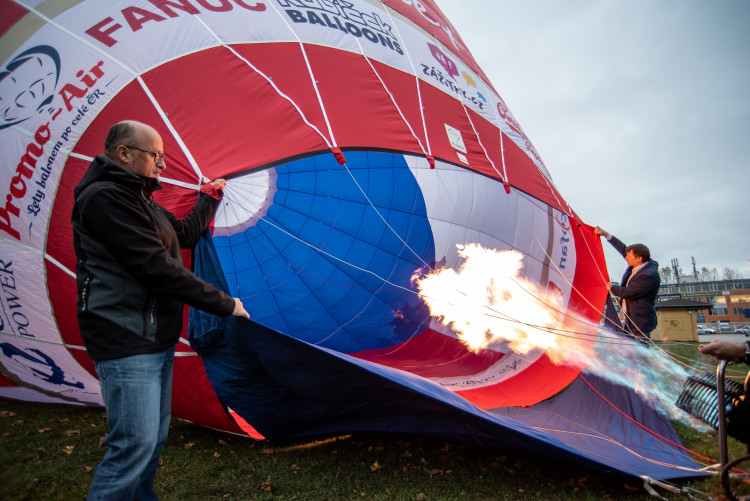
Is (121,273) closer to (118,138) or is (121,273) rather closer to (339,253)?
(118,138)

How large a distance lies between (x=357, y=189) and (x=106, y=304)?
403 cm

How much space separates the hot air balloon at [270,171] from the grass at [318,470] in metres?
0.21

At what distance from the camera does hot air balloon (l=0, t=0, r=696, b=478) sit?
267 centimetres

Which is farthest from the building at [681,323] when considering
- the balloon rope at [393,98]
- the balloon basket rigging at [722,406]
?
the balloon basket rigging at [722,406]

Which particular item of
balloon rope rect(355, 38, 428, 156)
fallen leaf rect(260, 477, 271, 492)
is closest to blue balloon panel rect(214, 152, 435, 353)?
balloon rope rect(355, 38, 428, 156)

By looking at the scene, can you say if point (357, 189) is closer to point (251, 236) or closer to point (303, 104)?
point (251, 236)

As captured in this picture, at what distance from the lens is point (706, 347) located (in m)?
1.97

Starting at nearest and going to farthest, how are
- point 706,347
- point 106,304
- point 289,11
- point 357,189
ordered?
point 106,304 → point 706,347 → point 289,11 → point 357,189

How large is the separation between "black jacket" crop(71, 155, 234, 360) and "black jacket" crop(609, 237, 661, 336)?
14.3 feet

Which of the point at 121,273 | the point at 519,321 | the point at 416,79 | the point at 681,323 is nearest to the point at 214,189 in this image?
the point at 121,273

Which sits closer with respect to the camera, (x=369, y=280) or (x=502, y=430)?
(x=502, y=430)

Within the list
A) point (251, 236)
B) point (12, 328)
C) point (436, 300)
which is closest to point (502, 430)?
point (436, 300)

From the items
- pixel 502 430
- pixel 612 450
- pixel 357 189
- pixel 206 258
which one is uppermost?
pixel 357 189

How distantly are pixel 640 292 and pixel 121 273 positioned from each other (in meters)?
4.70
